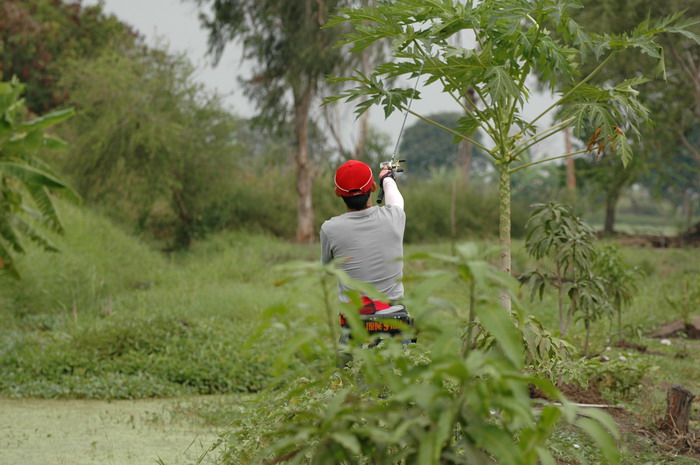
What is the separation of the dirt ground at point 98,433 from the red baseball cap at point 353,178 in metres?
1.67

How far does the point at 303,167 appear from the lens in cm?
2223

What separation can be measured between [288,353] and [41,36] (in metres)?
29.0

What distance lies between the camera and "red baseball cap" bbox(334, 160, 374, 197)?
4.20 m

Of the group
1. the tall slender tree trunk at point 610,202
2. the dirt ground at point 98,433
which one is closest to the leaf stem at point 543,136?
the dirt ground at point 98,433

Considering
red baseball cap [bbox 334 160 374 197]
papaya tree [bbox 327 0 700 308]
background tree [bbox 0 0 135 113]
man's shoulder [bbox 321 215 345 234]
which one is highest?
background tree [bbox 0 0 135 113]

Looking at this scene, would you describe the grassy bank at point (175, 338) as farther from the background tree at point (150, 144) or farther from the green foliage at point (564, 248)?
the background tree at point (150, 144)

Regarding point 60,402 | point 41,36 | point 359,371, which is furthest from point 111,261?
point 41,36

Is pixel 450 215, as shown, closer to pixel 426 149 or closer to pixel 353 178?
pixel 353 178

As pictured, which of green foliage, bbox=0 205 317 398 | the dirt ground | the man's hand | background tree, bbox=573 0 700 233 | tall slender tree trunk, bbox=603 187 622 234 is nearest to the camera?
A: the man's hand

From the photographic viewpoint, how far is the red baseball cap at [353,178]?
4.20 metres

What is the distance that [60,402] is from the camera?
23.7 ft

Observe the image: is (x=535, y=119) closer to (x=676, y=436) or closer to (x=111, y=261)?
(x=676, y=436)

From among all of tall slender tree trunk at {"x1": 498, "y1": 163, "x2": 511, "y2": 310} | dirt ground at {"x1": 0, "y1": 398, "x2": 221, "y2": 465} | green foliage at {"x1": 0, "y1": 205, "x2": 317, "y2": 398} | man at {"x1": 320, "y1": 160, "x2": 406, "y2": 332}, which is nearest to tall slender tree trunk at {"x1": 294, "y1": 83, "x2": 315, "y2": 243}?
green foliage at {"x1": 0, "y1": 205, "x2": 317, "y2": 398}

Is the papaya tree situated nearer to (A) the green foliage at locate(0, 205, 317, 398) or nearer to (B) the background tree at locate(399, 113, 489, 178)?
(A) the green foliage at locate(0, 205, 317, 398)
